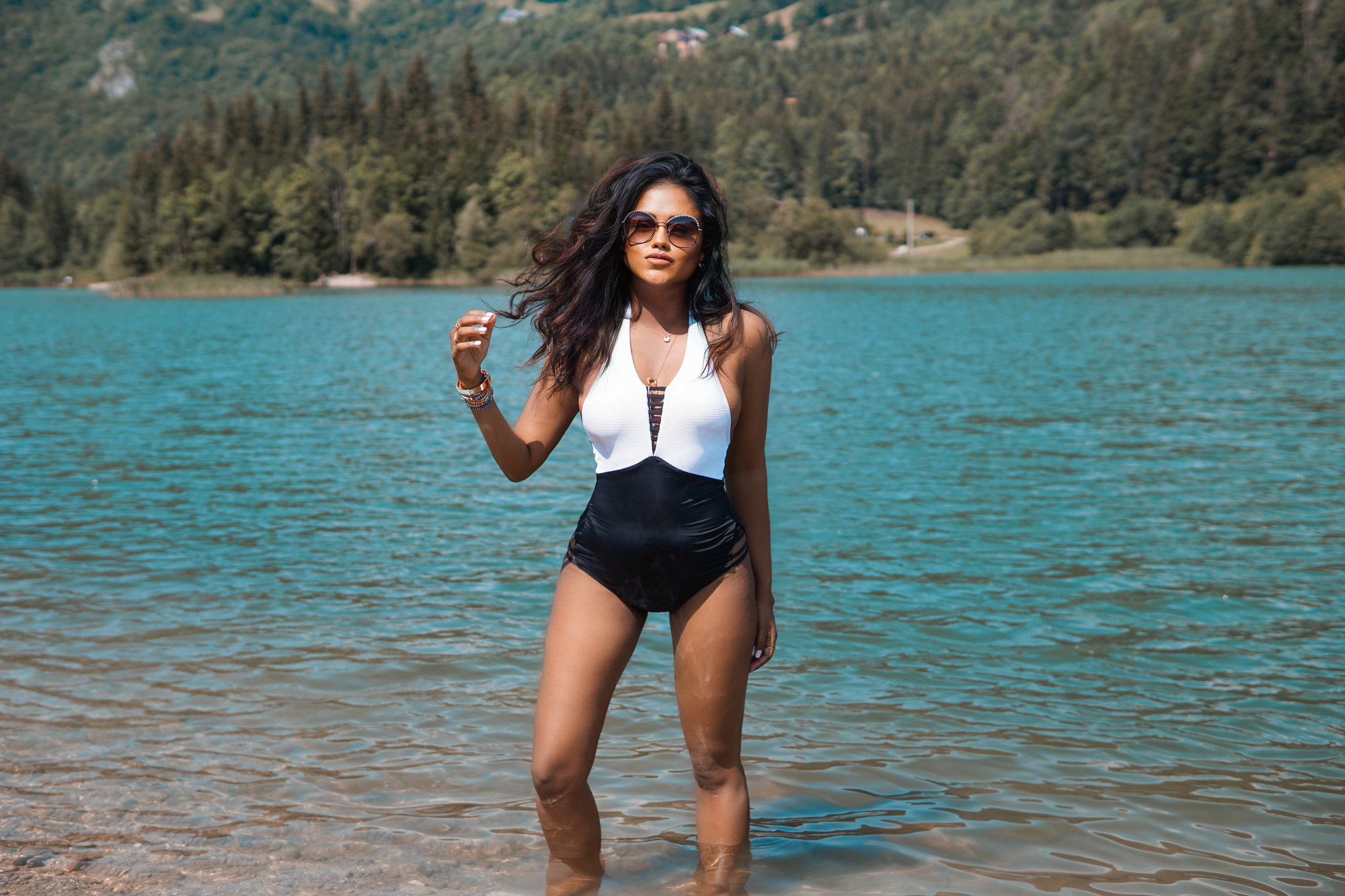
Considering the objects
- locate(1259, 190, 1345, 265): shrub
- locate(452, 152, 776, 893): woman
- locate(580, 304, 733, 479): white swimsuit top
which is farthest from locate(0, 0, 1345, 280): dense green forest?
locate(580, 304, 733, 479): white swimsuit top

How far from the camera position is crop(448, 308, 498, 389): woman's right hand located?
13.7 ft

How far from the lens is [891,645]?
9625 mm

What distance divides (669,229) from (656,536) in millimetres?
1102

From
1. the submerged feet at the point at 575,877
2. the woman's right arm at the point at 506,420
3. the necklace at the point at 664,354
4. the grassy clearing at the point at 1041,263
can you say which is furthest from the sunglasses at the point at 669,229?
the grassy clearing at the point at 1041,263

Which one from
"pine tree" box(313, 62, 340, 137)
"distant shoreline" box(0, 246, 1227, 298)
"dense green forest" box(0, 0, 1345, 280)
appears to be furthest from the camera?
"pine tree" box(313, 62, 340, 137)

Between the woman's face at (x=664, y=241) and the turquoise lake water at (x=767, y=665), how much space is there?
4.62ft

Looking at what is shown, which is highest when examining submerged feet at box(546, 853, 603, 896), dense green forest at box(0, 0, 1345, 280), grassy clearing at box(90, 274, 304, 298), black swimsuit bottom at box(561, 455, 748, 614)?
dense green forest at box(0, 0, 1345, 280)

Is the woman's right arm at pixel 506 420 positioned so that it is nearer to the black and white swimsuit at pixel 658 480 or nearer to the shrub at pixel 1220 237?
the black and white swimsuit at pixel 658 480

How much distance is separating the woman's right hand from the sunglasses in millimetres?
631

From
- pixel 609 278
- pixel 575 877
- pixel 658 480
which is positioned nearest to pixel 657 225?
pixel 609 278

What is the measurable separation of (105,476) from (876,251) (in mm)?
143288

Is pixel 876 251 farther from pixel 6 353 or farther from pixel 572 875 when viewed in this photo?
pixel 572 875

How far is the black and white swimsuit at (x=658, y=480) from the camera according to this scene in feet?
14.2

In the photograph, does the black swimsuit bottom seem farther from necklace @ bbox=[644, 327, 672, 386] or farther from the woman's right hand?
the woman's right hand
